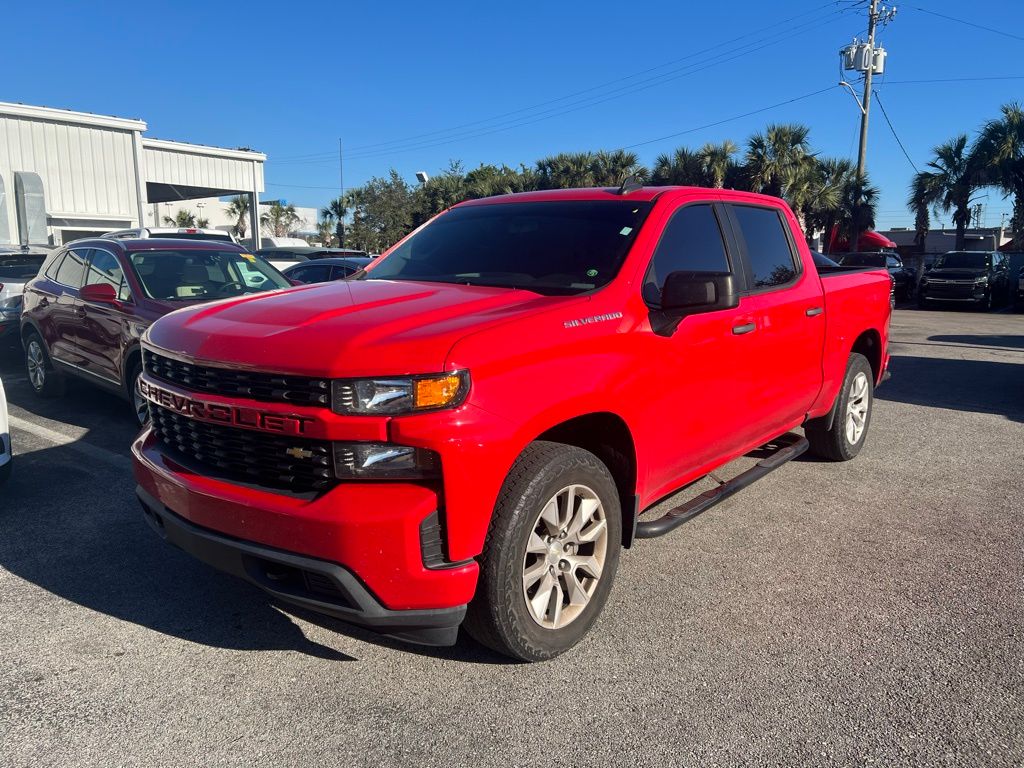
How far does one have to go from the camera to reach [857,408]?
237 inches

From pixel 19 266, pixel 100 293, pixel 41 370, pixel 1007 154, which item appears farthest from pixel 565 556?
pixel 1007 154

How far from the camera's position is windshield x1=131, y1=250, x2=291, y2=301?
22.4 ft

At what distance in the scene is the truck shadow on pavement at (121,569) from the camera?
343cm

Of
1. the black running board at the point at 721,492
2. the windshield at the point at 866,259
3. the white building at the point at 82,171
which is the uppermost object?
the white building at the point at 82,171

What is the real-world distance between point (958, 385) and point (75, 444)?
9.48 metres

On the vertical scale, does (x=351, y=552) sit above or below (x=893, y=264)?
below

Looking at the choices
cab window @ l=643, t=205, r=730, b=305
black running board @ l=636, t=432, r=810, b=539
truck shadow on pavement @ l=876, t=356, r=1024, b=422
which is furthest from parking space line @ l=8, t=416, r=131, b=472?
truck shadow on pavement @ l=876, t=356, r=1024, b=422

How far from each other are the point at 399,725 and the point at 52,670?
56.7 inches

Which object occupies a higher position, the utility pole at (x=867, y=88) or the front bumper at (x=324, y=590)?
the utility pole at (x=867, y=88)

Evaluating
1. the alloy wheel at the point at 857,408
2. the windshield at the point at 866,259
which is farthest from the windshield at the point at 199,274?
the windshield at the point at 866,259

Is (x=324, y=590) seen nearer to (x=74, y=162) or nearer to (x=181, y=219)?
(x=74, y=162)

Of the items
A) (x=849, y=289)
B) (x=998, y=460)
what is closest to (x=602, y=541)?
(x=849, y=289)

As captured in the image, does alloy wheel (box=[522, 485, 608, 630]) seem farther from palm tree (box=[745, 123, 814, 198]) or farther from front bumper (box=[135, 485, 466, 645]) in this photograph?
palm tree (box=[745, 123, 814, 198])

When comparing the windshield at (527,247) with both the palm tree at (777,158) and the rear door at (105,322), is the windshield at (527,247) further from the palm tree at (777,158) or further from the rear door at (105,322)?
the palm tree at (777,158)
